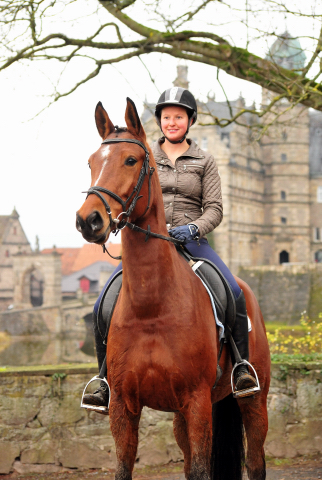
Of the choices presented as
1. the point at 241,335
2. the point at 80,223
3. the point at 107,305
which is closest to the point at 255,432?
the point at 241,335

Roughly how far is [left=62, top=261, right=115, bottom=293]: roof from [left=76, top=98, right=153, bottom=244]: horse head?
7123 centimetres

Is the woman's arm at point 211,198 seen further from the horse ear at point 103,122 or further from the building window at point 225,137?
the building window at point 225,137

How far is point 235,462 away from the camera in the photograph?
4.95m

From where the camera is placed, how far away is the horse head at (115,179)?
297 centimetres

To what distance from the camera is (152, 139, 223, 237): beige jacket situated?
168 inches

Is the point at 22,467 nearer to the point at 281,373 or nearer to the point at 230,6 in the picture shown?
the point at 281,373

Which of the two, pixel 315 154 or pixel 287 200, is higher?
pixel 315 154

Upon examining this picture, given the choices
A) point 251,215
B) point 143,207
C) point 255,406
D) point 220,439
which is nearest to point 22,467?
point 220,439

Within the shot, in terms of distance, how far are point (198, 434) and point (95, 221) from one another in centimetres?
156

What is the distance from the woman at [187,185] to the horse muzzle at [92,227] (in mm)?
1322

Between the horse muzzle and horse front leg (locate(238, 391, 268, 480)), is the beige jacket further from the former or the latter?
horse front leg (locate(238, 391, 268, 480))

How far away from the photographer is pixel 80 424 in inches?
271

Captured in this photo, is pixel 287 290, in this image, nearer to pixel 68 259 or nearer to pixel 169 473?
pixel 68 259

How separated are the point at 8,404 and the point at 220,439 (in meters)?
2.97
